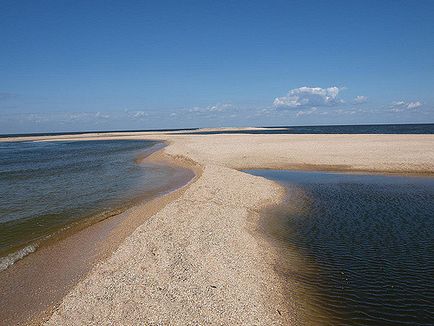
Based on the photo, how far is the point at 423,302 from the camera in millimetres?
8477

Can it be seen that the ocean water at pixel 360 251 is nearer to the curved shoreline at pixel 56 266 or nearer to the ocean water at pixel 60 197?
the curved shoreline at pixel 56 266

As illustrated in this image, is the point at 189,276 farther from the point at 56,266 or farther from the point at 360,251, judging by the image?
the point at 360,251

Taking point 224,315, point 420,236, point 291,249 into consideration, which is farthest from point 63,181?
point 420,236

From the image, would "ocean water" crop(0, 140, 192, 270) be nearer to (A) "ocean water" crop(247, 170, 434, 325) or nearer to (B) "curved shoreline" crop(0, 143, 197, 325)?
(B) "curved shoreline" crop(0, 143, 197, 325)

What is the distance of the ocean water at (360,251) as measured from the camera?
820 centimetres

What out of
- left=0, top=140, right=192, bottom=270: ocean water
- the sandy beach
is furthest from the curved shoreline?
left=0, top=140, right=192, bottom=270: ocean water

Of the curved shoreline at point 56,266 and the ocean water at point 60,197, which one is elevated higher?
the curved shoreline at point 56,266

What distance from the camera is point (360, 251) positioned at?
1184 centimetres

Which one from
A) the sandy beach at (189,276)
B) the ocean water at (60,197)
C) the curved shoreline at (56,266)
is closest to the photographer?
the sandy beach at (189,276)

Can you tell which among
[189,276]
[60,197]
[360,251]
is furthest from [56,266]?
[60,197]

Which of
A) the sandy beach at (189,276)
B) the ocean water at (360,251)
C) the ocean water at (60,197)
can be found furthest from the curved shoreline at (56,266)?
the ocean water at (360,251)

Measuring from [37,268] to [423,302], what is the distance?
1182 cm

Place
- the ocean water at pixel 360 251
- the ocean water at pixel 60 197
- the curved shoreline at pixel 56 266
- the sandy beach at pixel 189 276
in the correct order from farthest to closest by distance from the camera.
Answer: the ocean water at pixel 60 197
the curved shoreline at pixel 56 266
the ocean water at pixel 360 251
the sandy beach at pixel 189 276

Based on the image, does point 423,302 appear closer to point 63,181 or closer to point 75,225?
point 75,225
